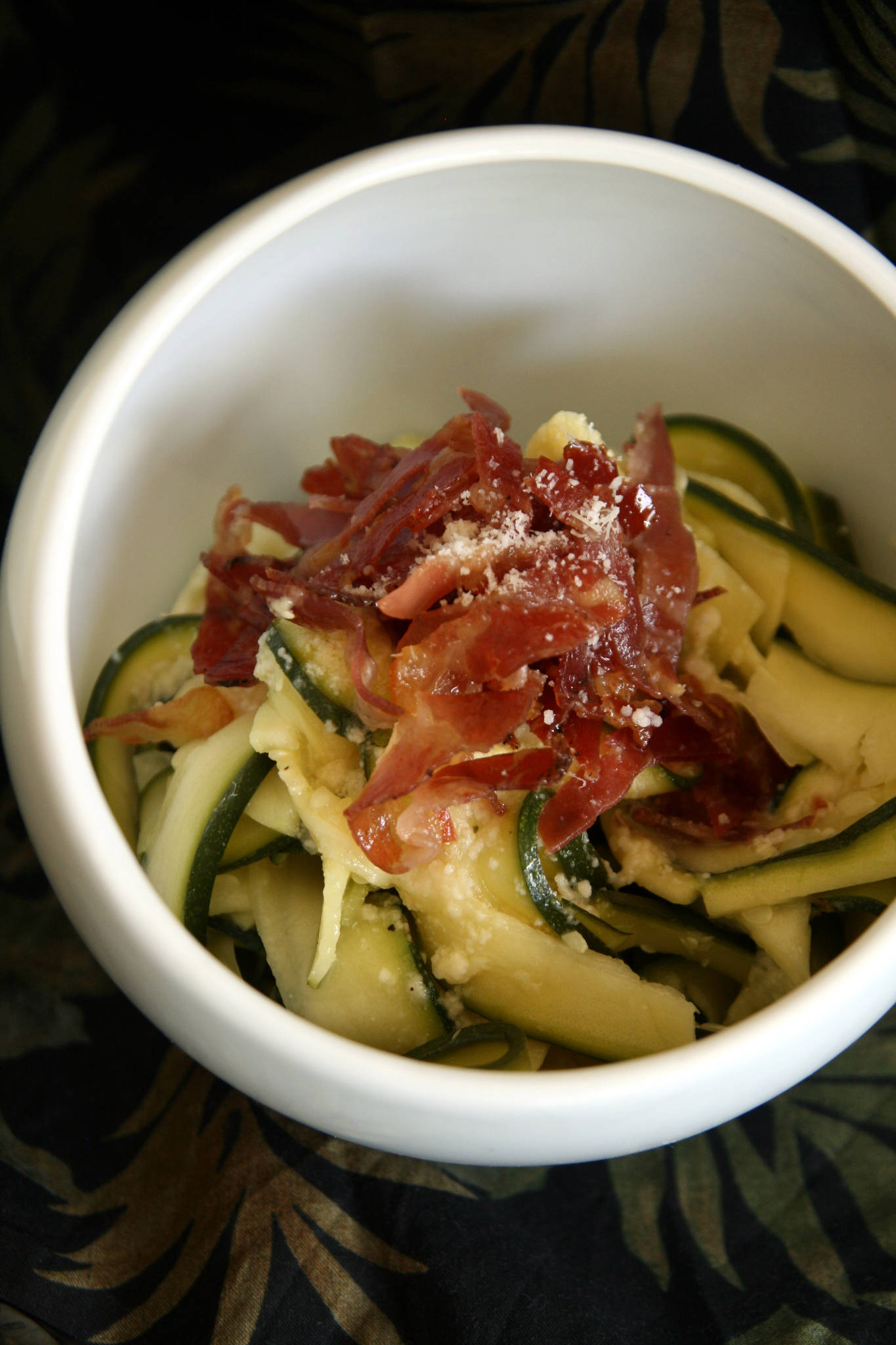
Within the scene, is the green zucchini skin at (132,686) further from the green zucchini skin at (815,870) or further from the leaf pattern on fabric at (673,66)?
the leaf pattern on fabric at (673,66)

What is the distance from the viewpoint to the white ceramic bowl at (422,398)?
0.85 m

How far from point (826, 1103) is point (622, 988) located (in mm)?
534

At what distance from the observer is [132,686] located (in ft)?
3.81

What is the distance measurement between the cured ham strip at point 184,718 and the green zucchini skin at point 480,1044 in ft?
1.19

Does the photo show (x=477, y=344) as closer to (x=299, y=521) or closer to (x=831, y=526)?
(x=299, y=521)

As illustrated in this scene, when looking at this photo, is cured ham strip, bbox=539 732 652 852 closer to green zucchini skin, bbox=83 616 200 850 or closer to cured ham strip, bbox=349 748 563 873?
cured ham strip, bbox=349 748 563 873

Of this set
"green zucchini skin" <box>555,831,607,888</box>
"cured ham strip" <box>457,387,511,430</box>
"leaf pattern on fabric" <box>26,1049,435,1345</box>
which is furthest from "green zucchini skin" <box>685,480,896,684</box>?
"leaf pattern on fabric" <box>26,1049,435,1345</box>

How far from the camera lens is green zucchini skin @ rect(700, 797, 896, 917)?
93cm

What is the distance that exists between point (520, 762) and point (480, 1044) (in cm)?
26

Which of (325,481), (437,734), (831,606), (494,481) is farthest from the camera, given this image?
(325,481)

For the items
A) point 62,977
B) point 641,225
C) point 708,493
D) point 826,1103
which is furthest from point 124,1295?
point 641,225

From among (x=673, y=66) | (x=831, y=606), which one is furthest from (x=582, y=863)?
(x=673, y=66)

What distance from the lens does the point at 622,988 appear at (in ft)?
3.10

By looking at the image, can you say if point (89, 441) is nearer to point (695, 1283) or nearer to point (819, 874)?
point (819, 874)
